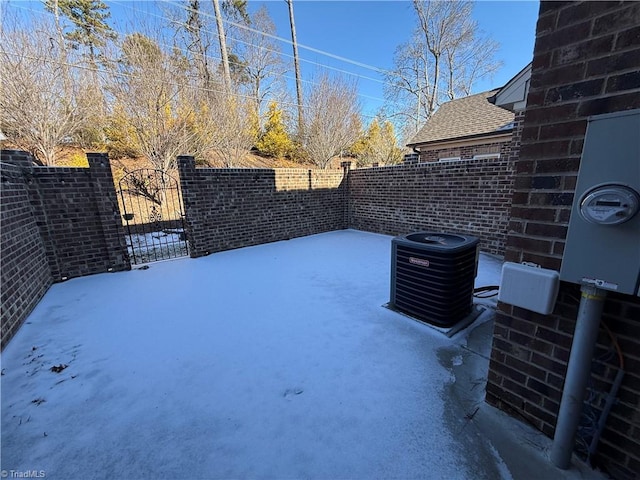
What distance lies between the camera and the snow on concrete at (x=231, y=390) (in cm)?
144

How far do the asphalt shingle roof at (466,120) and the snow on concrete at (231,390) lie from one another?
7834mm

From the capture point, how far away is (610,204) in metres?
0.98

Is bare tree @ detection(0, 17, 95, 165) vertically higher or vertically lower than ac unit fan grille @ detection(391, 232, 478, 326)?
higher

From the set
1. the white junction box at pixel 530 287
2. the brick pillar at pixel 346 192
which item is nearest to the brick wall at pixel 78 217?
the white junction box at pixel 530 287

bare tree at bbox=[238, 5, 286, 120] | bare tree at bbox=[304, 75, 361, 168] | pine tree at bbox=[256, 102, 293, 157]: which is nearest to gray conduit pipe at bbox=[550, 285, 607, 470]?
bare tree at bbox=[304, 75, 361, 168]

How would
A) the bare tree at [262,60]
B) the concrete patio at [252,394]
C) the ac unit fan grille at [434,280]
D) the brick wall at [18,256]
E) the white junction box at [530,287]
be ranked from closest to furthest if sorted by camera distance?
the white junction box at [530,287] → the concrete patio at [252,394] → the ac unit fan grille at [434,280] → the brick wall at [18,256] → the bare tree at [262,60]

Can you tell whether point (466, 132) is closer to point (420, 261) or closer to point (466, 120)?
point (466, 120)

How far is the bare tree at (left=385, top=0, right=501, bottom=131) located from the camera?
13.3m

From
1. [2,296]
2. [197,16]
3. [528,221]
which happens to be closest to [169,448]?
[528,221]

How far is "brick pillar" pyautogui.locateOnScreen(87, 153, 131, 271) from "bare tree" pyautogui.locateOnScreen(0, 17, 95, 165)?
21.2 ft

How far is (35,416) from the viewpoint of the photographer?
1.77 m

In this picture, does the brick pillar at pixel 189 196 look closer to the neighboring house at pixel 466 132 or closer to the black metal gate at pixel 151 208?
the black metal gate at pixel 151 208

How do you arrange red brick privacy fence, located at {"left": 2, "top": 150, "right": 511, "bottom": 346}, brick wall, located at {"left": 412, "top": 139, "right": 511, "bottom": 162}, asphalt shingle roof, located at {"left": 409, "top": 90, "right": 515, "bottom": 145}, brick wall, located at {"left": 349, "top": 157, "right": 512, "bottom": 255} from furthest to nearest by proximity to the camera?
asphalt shingle roof, located at {"left": 409, "top": 90, "right": 515, "bottom": 145} → brick wall, located at {"left": 412, "top": 139, "right": 511, "bottom": 162} → brick wall, located at {"left": 349, "top": 157, "right": 512, "bottom": 255} → red brick privacy fence, located at {"left": 2, "top": 150, "right": 511, "bottom": 346}

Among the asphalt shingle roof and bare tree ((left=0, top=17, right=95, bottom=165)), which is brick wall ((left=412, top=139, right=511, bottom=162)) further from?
bare tree ((left=0, top=17, right=95, bottom=165))
